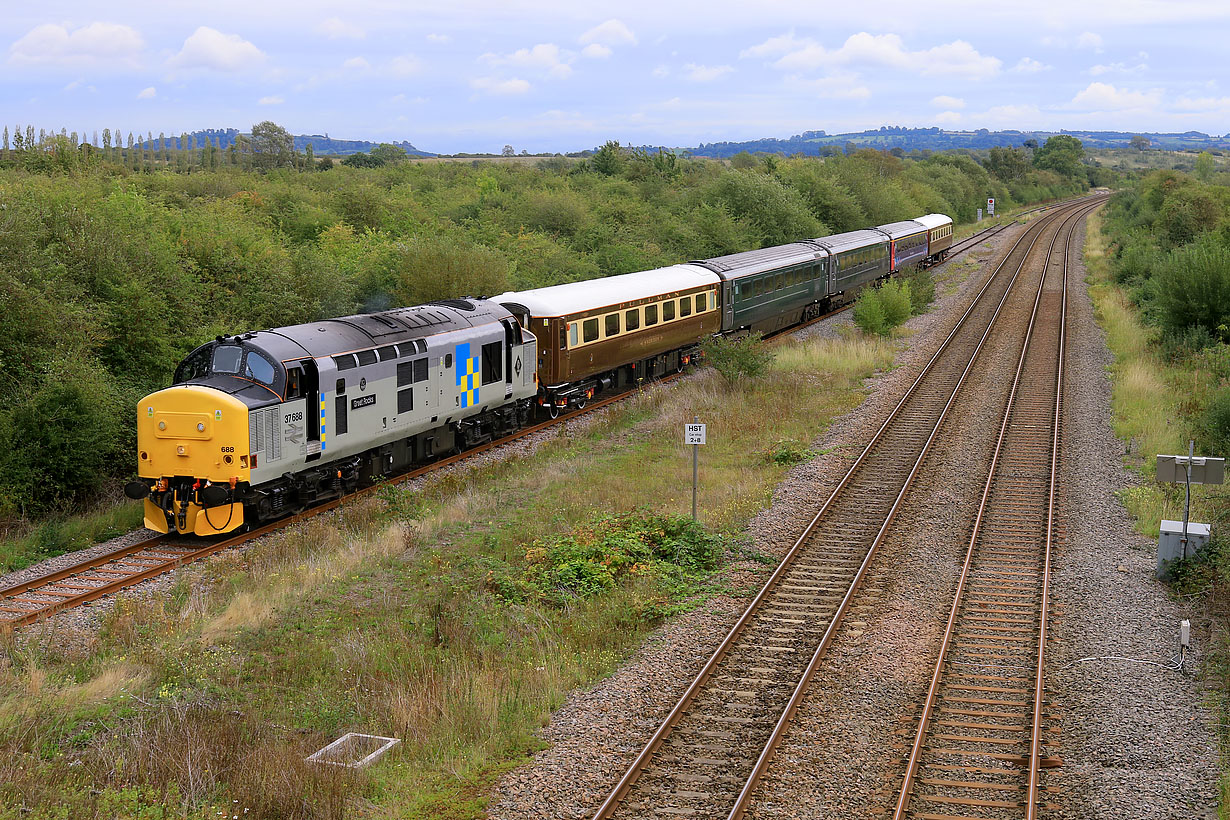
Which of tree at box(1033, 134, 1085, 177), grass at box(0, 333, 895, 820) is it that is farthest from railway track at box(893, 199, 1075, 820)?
tree at box(1033, 134, 1085, 177)

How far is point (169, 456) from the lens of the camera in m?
17.5

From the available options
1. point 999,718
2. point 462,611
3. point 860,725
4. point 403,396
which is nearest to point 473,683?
point 462,611

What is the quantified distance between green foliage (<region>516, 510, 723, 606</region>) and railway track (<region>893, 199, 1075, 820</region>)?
4.12 m

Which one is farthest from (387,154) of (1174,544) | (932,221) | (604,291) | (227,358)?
(1174,544)

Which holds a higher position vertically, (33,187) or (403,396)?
(33,187)

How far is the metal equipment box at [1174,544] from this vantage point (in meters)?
15.8

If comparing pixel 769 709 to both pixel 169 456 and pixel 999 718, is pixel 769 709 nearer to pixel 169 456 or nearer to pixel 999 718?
pixel 999 718

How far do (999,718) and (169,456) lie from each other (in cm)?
1343

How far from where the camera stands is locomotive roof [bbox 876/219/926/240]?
57797 mm

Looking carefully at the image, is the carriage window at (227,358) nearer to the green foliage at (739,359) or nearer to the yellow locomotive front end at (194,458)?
the yellow locomotive front end at (194,458)

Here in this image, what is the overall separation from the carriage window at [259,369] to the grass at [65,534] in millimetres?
3876

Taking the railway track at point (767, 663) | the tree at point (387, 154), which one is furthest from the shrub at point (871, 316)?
the tree at point (387, 154)

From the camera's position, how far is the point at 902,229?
200 ft

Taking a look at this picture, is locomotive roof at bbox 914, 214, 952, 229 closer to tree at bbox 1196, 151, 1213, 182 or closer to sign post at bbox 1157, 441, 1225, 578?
sign post at bbox 1157, 441, 1225, 578
